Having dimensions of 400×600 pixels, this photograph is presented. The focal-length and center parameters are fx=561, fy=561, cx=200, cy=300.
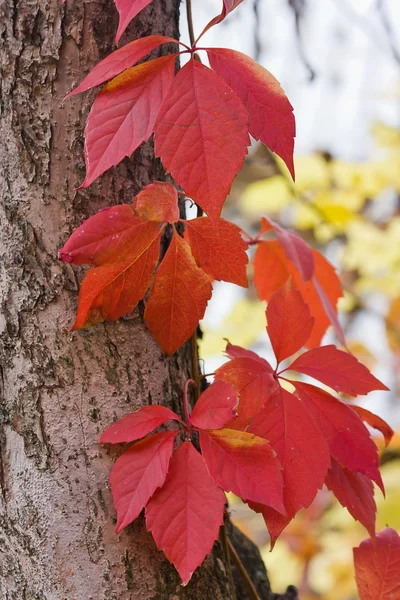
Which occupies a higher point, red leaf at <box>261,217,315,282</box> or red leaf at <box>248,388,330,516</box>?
red leaf at <box>261,217,315,282</box>

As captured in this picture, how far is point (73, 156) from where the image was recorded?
73cm

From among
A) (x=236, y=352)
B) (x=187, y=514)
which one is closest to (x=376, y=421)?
(x=236, y=352)

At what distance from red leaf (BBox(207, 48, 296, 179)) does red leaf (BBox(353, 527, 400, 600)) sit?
1.75 feet

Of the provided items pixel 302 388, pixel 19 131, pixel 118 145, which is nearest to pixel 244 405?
pixel 302 388

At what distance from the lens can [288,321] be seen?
71cm

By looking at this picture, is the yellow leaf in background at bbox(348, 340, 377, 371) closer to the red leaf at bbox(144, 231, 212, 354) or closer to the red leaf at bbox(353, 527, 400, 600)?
the red leaf at bbox(353, 527, 400, 600)

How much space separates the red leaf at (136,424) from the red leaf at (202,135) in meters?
0.25

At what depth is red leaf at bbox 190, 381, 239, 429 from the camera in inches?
24.5

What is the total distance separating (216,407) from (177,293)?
15 cm

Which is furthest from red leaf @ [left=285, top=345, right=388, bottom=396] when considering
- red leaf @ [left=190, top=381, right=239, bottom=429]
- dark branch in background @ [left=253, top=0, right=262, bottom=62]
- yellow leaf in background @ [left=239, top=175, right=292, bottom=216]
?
yellow leaf in background @ [left=239, top=175, right=292, bottom=216]

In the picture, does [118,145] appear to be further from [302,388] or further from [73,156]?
[302,388]

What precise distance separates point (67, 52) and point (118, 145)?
242 millimetres

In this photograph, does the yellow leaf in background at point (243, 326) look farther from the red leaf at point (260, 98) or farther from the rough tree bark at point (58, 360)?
the red leaf at point (260, 98)

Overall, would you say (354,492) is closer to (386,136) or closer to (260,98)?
(260,98)
